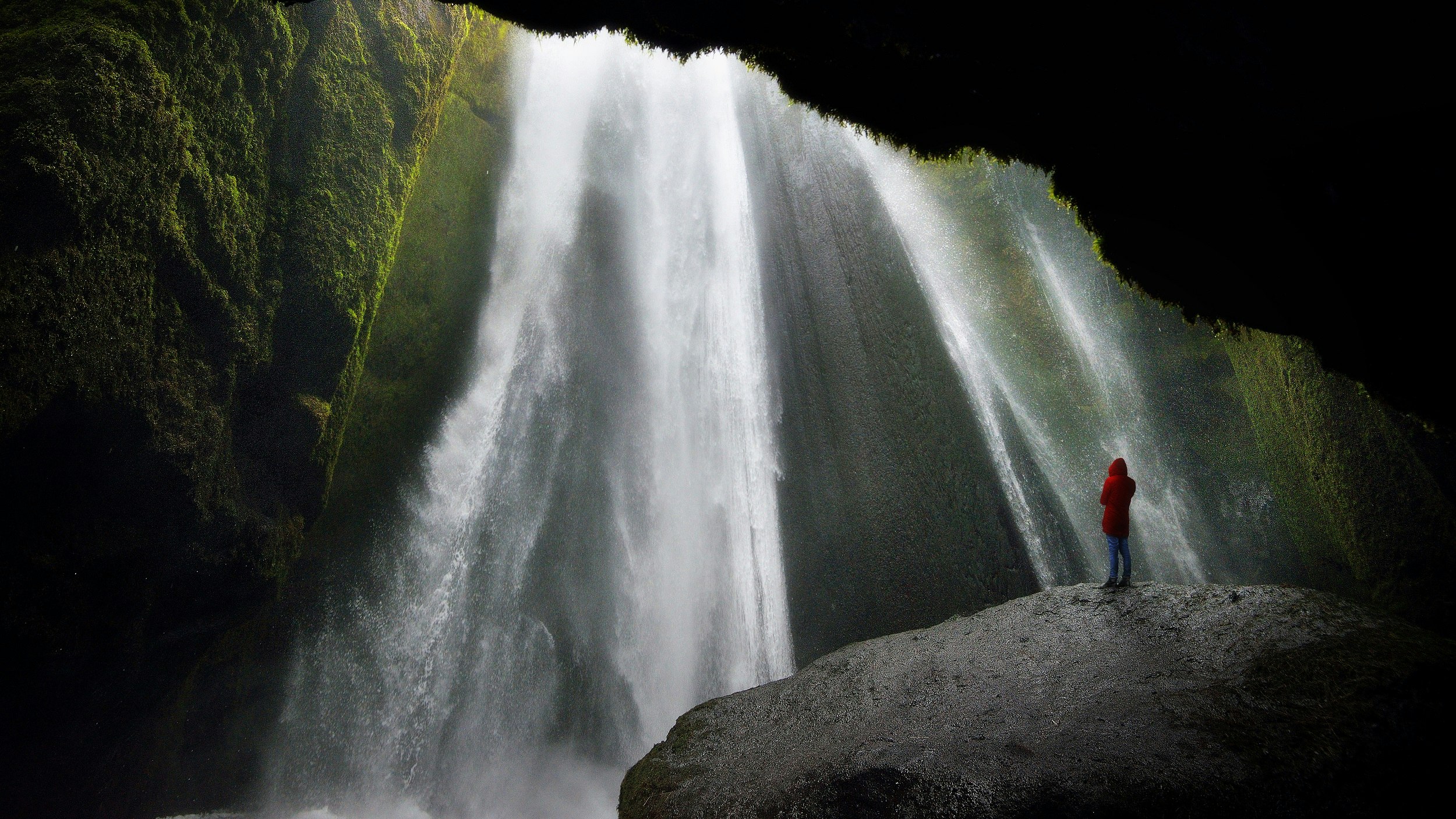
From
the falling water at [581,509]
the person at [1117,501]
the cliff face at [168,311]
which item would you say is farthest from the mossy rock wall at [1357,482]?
the cliff face at [168,311]

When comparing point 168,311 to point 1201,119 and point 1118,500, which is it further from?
point 1118,500

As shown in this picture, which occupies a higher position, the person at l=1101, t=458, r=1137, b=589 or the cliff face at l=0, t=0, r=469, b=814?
the cliff face at l=0, t=0, r=469, b=814

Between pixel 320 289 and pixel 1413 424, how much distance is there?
10465mm

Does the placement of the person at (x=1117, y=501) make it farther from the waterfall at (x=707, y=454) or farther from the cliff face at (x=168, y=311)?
the cliff face at (x=168, y=311)

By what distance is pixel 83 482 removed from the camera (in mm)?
4980

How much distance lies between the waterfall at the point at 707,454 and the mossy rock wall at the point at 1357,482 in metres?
2.33

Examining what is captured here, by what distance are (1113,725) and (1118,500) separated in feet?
6.81

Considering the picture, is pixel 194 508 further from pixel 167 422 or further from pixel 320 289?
pixel 320 289

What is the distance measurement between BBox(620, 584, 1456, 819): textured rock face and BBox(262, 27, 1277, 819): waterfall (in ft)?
19.2

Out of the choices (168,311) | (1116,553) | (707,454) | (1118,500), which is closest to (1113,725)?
(1118,500)

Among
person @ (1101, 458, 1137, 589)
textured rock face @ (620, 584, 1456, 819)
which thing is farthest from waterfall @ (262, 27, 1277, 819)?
person @ (1101, 458, 1137, 589)

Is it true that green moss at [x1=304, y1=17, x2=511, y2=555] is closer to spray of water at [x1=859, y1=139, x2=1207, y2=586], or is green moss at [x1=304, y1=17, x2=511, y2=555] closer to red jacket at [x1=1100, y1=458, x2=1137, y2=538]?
red jacket at [x1=1100, y1=458, x2=1137, y2=538]

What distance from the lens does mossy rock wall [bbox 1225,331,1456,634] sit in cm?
498

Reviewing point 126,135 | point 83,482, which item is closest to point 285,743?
point 83,482
